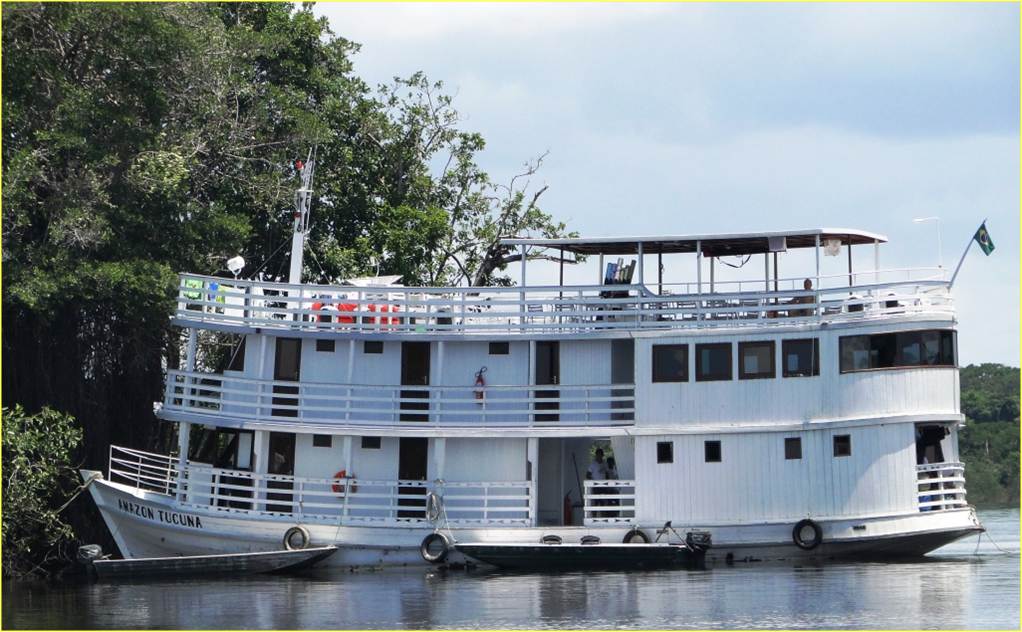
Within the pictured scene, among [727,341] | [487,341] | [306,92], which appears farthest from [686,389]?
[306,92]

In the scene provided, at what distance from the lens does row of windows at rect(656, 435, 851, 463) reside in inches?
1149

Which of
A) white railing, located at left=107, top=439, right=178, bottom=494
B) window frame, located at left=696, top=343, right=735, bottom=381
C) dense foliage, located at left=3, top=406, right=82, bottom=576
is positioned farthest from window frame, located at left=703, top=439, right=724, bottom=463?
dense foliage, located at left=3, top=406, right=82, bottom=576

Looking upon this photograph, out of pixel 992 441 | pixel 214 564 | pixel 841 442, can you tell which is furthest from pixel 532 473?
pixel 992 441

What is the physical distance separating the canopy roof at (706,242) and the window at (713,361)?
1979mm

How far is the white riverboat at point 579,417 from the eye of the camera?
1147 inches

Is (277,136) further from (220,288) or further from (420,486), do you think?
(420,486)

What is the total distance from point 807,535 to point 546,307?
6332mm

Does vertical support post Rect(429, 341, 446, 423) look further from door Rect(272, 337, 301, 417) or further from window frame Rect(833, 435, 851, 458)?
window frame Rect(833, 435, 851, 458)

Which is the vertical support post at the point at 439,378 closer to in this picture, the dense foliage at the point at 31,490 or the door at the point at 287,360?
the door at the point at 287,360

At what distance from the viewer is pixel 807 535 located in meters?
29.0

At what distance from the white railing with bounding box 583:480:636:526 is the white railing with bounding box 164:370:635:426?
1.20 meters

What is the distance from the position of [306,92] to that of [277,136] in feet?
7.47

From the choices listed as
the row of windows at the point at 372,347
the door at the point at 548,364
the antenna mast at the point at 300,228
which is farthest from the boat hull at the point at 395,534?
the antenna mast at the point at 300,228

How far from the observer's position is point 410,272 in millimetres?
41125
